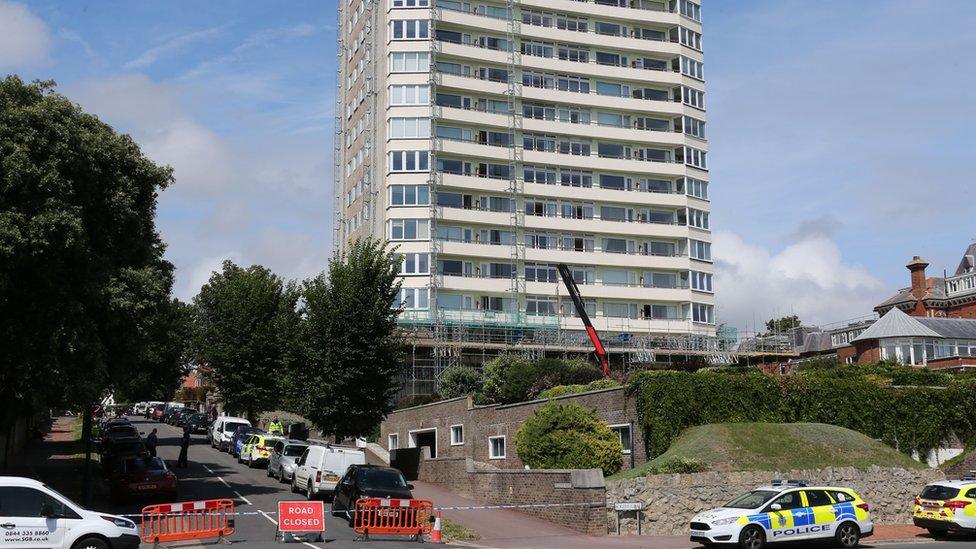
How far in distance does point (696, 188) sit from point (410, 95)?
23.2 meters

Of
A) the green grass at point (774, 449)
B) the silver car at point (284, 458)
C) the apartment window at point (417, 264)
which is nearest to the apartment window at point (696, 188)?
the apartment window at point (417, 264)

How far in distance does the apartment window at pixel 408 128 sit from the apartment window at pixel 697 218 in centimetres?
2113

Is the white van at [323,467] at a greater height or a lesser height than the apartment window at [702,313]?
lesser

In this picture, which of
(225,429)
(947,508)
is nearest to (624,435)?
(947,508)

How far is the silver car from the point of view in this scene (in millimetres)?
35156

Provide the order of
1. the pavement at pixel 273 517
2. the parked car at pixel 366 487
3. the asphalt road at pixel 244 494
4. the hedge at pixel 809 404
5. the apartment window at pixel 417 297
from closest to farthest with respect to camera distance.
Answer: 1. the asphalt road at pixel 244 494
2. the pavement at pixel 273 517
3. the parked car at pixel 366 487
4. the hedge at pixel 809 404
5. the apartment window at pixel 417 297

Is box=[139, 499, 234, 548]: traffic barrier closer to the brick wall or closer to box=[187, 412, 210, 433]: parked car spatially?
the brick wall

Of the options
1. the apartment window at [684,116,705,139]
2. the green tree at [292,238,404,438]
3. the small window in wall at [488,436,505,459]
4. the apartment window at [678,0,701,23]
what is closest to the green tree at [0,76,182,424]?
the green tree at [292,238,404,438]

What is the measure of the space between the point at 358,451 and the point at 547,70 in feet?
145

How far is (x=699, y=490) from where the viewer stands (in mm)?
26703

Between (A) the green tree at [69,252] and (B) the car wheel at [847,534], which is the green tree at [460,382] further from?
(B) the car wheel at [847,534]

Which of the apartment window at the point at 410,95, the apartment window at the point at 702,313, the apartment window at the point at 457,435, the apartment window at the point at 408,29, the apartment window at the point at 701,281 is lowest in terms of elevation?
the apartment window at the point at 457,435

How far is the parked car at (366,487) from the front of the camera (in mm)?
25734

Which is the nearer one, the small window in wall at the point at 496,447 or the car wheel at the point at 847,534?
the car wheel at the point at 847,534
